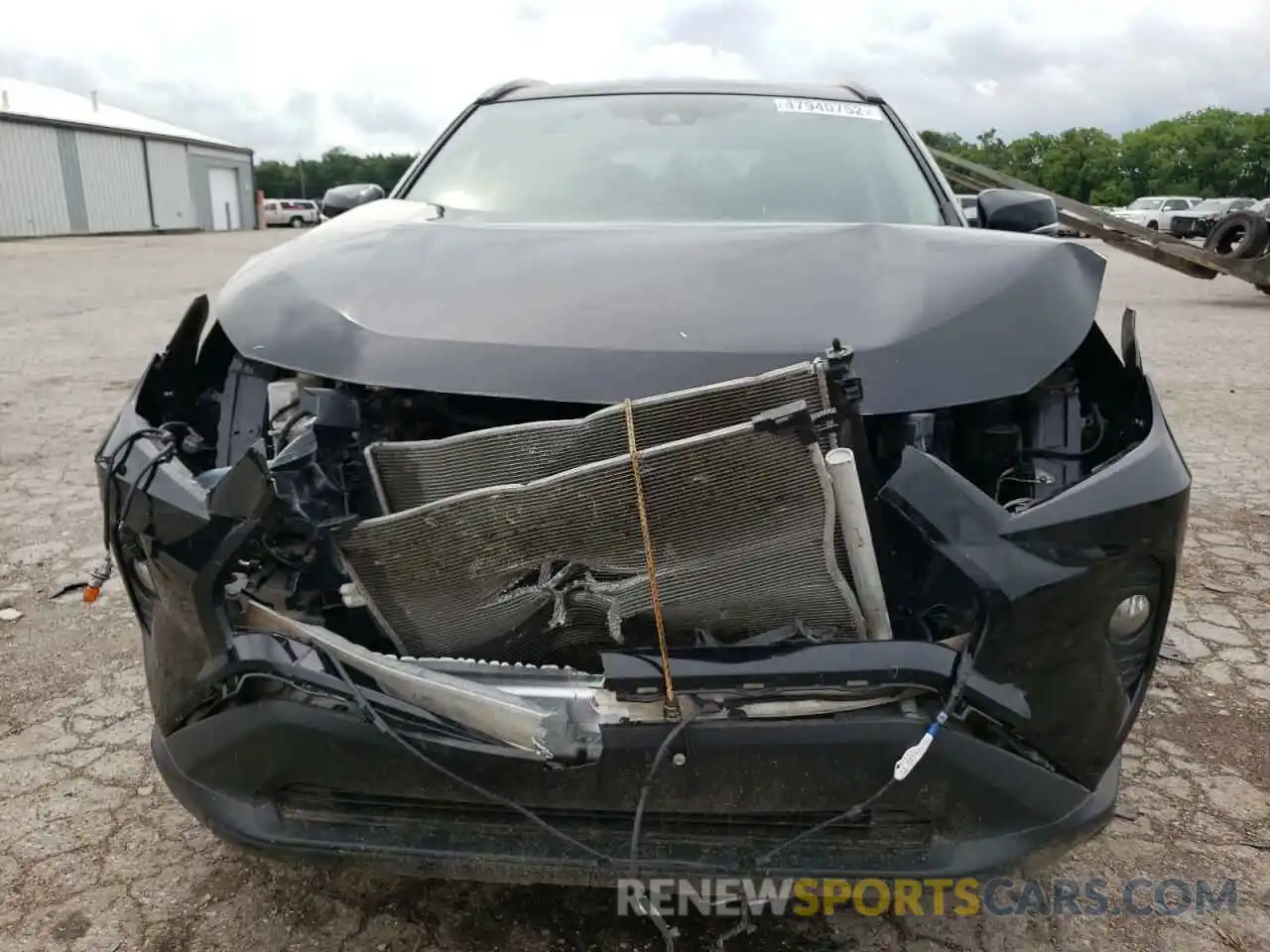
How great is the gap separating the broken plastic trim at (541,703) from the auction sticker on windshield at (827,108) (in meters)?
Answer: 2.29

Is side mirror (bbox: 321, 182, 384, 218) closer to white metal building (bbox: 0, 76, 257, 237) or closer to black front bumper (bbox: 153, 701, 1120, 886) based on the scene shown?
black front bumper (bbox: 153, 701, 1120, 886)

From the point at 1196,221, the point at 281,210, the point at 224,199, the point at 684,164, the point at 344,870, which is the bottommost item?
the point at 281,210

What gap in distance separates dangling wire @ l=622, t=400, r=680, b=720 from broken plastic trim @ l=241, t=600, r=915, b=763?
0.06ft

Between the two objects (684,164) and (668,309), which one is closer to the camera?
(668,309)

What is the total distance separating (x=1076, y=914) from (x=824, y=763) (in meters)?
0.91

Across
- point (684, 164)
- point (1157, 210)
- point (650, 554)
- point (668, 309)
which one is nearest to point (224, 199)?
point (1157, 210)

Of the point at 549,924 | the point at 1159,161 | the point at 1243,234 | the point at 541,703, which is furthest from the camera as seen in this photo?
the point at 1159,161

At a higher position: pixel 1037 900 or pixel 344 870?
pixel 344 870

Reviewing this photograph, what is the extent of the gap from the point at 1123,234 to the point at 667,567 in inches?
268

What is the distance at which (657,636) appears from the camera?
1.76 meters

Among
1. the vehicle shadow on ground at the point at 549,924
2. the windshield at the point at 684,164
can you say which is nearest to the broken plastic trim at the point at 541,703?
the vehicle shadow on ground at the point at 549,924

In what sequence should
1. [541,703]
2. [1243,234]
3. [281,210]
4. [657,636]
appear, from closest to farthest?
[541,703]
[657,636]
[1243,234]
[281,210]

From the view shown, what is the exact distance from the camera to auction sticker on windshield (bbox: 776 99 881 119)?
330 centimetres

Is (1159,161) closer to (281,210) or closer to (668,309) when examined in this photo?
(281,210)
